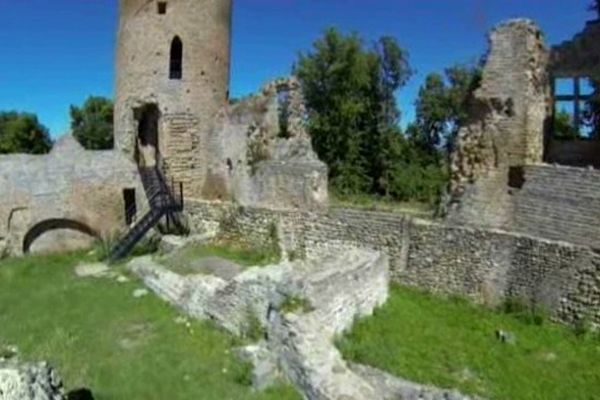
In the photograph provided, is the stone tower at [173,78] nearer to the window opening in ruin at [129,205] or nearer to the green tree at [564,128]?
the window opening in ruin at [129,205]

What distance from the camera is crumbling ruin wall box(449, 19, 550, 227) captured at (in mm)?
13375

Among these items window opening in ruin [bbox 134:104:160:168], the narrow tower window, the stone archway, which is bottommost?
the stone archway

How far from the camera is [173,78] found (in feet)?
65.9

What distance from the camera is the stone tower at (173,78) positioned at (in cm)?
1991

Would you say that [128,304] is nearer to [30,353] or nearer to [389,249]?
[30,353]

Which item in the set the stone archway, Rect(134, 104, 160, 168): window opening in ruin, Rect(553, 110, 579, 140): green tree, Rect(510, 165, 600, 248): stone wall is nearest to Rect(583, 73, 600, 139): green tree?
Rect(553, 110, 579, 140): green tree

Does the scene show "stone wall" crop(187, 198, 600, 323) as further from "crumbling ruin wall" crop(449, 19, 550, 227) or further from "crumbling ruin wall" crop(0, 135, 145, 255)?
"crumbling ruin wall" crop(0, 135, 145, 255)

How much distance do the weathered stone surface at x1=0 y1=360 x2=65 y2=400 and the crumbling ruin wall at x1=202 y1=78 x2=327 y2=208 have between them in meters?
11.5

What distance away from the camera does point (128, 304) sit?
13.2 meters

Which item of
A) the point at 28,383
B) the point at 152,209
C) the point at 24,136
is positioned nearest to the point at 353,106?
the point at 152,209

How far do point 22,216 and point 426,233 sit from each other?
35.4 feet

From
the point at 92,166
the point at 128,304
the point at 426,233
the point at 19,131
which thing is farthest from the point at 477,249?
the point at 19,131

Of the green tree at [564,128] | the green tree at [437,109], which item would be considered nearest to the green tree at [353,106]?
the green tree at [437,109]

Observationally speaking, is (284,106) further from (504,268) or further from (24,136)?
(24,136)
